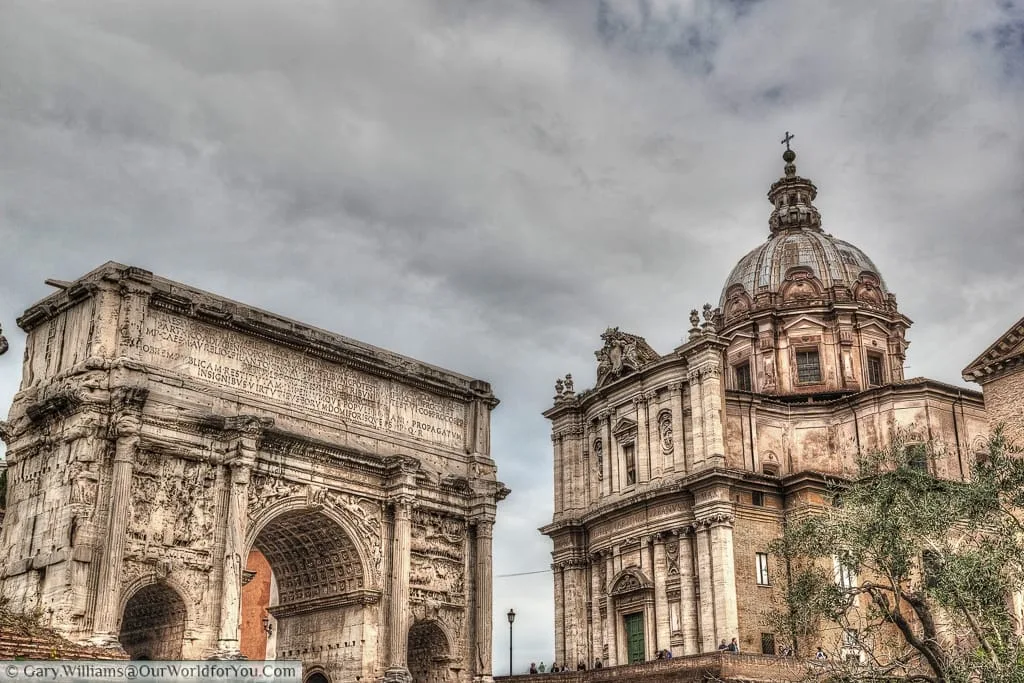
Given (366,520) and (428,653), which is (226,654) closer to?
(366,520)

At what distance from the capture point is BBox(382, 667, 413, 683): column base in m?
30.6

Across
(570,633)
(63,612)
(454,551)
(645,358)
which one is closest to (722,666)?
(454,551)

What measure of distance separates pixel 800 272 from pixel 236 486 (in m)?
31.6

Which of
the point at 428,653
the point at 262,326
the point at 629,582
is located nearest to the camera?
the point at 262,326

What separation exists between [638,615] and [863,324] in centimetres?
1702

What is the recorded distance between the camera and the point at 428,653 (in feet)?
110

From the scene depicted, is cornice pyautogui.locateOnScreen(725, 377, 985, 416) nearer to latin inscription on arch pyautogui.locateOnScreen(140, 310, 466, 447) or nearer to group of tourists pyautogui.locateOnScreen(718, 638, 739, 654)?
group of tourists pyautogui.locateOnScreen(718, 638, 739, 654)

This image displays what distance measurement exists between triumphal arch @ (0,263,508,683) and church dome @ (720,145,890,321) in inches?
809

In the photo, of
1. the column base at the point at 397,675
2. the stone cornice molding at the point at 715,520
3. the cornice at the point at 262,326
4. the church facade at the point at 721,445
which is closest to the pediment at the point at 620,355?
the church facade at the point at 721,445

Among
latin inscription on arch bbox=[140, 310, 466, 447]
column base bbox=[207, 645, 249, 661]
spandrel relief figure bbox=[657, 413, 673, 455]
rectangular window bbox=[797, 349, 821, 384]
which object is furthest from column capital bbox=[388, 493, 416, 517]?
rectangular window bbox=[797, 349, 821, 384]

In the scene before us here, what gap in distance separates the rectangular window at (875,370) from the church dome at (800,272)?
2.77m

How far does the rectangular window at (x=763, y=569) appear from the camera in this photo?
41.0 m

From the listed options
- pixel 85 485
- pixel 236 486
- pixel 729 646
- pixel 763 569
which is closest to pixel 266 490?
pixel 236 486

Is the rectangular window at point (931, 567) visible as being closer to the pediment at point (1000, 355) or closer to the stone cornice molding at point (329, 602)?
the pediment at point (1000, 355)
